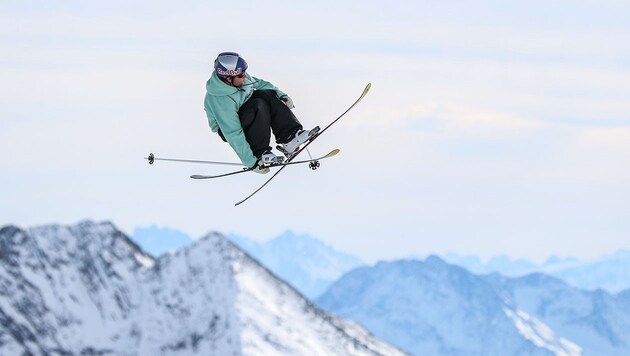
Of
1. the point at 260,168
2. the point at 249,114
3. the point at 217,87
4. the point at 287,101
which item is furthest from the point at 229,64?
the point at 260,168

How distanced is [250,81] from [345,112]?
4.42m

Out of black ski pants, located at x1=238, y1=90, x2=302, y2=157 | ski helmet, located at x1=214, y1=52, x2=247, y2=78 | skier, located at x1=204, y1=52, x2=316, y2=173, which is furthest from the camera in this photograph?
black ski pants, located at x1=238, y1=90, x2=302, y2=157

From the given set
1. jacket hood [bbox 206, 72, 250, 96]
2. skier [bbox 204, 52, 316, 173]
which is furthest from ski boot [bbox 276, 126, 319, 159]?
jacket hood [bbox 206, 72, 250, 96]

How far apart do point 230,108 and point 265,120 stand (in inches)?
51.3

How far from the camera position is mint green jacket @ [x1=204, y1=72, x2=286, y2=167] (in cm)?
2833

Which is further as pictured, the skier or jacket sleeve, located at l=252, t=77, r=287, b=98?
jacket sleeve, located at l=252, t=77, r=287, b=98

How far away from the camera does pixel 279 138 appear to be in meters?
30.7

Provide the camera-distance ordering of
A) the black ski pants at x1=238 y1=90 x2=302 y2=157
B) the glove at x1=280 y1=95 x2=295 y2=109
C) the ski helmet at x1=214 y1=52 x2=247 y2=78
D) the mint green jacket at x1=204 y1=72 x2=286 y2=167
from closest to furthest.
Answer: the ski helmet at x1=214 y1=52 x2=247 y2=78 < the mint green jacket at x1=204 y1=72 x2=286 y2=167 < the black ski pants at x1=238 y1=90 x2=302 y2=157 < the glove at x1=280 y1=95 x2=295 y2=109

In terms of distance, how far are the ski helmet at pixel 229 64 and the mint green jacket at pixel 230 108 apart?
57 cm

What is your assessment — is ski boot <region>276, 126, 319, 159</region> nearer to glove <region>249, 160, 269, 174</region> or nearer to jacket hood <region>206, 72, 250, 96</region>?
glove <region>249, 160, 269, 174</region>

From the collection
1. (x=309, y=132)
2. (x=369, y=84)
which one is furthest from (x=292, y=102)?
(x=369, y=84)

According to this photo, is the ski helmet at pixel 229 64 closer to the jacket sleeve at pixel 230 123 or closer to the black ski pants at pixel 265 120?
the jacket sleeve at pixel 230 123

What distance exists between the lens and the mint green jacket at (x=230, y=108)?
92.9 feet

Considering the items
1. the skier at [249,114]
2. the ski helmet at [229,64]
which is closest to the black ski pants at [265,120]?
the skier at [249,114]
